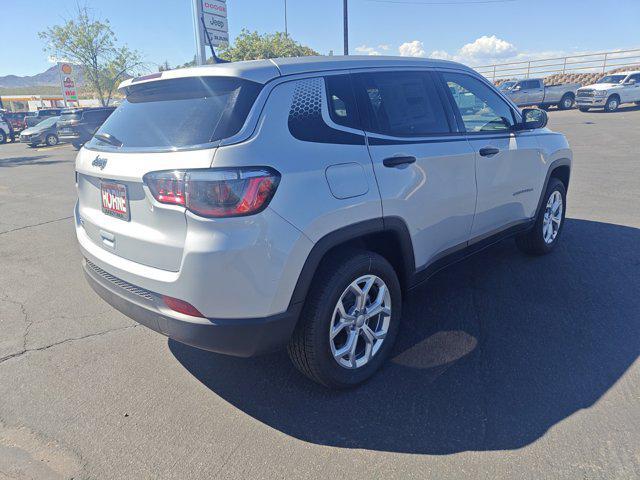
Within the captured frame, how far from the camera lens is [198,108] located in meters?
2.37

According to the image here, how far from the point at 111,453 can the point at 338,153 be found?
1.95 m

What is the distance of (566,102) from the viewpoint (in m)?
26.9

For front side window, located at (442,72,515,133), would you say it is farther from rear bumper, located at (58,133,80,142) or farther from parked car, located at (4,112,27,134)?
parked car, located at (4,112,27,134)

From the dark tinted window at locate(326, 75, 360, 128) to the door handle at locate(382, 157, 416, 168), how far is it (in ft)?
0.88

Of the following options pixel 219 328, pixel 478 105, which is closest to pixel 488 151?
pixel 478 105

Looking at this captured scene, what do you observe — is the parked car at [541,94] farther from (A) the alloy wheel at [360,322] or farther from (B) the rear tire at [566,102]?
(A) the alloy wheel at [360,322]

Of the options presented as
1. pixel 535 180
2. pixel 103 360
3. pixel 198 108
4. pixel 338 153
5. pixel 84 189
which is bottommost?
pixel 103 360

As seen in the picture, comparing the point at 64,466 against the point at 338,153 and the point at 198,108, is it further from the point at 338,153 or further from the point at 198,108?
the point at 338,153

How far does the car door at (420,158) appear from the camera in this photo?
8.93 feet

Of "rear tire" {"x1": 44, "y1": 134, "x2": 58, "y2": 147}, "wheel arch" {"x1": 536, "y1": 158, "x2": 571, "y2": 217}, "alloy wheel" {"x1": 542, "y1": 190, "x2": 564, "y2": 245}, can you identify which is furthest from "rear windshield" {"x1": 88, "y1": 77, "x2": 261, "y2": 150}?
"rear tire" {"x1": 44, "y1": 134, "x2": 58, "y2": 147}

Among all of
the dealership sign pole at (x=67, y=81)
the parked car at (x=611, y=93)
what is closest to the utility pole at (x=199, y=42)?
the parked car at (x=611, y=93)

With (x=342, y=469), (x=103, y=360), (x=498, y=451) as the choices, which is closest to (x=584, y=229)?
(x=498, y=451)

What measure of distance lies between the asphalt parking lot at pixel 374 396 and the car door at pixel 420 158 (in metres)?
0.75

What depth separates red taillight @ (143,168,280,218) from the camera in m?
2.07
